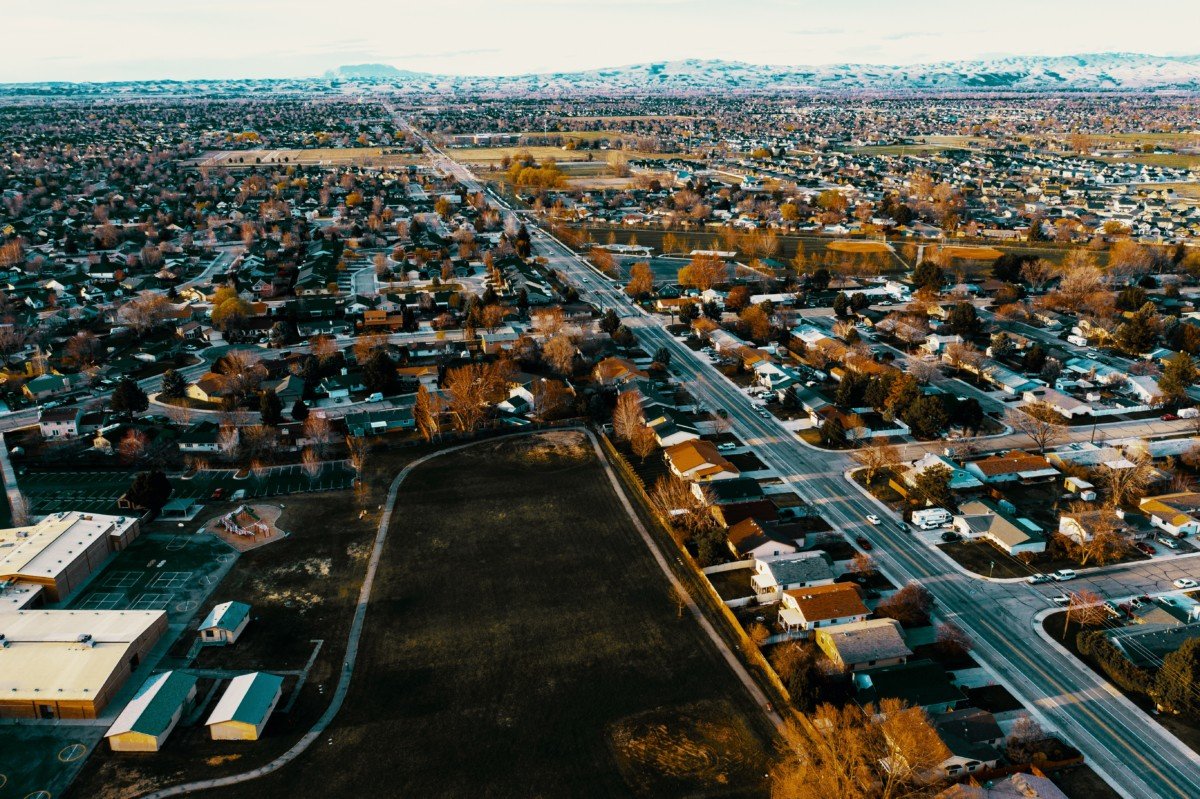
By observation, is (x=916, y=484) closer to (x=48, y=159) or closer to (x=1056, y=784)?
(x=1056, y=784)

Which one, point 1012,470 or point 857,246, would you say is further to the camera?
point 857,246

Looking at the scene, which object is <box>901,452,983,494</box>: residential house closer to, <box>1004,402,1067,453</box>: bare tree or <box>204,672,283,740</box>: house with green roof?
<box>1004,402,1067,453</box>: bare tree

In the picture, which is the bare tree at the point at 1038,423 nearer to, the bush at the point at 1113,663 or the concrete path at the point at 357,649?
the bush at the point at 1113,663

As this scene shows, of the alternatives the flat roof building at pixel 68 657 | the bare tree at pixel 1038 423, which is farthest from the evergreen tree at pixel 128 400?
the bare tree at pixel 1038 423

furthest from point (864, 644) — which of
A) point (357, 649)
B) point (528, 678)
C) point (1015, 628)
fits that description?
point (357, 649)

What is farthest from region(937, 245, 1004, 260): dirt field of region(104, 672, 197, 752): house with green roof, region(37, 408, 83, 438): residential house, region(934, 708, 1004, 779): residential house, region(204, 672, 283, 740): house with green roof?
region(104, 672, 197, 752): house with green roof

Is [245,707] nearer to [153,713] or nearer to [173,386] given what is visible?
[153,713]
